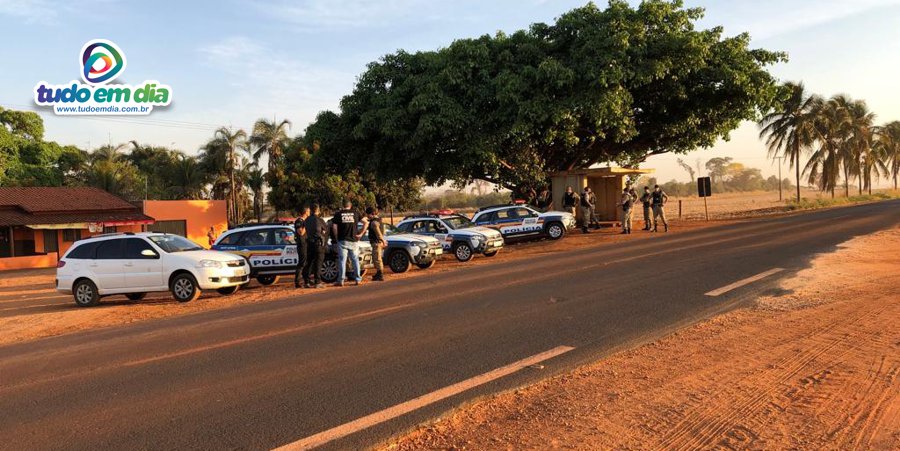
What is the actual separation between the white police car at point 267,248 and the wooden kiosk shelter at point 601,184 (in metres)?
12.9

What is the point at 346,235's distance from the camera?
1320 centimetres

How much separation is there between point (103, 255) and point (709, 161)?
662ft

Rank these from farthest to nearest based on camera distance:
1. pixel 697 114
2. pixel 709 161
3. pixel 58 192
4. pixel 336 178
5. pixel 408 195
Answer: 1. pixel 709 161
2. pixel 408 195
3. pixel 336 178
4. pixel 58 192
5. pixel 697 114

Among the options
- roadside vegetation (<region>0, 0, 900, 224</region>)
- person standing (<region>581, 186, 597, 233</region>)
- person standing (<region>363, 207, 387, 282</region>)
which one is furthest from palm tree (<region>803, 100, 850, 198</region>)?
person standing (<region>363, 207, 387, 282</region>)

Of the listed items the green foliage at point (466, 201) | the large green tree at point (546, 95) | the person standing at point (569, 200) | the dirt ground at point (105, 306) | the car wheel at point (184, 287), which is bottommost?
the dirt ground at point (105, 306)

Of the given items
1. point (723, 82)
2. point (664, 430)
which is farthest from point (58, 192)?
point (664, 430)

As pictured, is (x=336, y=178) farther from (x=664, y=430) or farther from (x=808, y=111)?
(x=664, y=430)

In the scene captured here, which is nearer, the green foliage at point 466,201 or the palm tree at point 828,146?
the palm tree at point 828,146

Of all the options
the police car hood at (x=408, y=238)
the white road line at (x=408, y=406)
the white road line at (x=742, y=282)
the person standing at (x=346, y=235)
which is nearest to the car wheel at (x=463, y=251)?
the police car hood at (x=408, y=238)

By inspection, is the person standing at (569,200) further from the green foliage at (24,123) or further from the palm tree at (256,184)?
the green foliage at (24,123)

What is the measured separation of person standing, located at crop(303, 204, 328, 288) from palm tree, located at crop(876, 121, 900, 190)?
228 feet

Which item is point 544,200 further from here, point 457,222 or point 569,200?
point 457,222

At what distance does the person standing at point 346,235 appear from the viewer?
43.1ft

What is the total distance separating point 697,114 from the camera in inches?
1004
